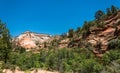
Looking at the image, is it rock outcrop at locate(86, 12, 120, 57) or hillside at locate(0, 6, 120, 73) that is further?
rock outcrop at locate(86, 12, 120, 57)

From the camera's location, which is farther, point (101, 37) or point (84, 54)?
point (101, 37)

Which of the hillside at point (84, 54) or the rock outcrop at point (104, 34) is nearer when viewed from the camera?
the hillside at point (84, 54)

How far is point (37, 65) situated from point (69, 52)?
1547 centimetres

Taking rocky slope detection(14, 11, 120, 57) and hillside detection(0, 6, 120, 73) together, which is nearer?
hillside detection(0, 6, 120, 73)

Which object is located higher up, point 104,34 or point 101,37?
point 104,34

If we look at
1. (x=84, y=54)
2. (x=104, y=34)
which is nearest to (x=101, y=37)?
(x=104, y=34)

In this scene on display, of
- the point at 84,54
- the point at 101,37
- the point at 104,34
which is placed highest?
the point at 104,34

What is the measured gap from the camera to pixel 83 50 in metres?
99.8

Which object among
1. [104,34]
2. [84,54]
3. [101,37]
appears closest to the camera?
[84,54]

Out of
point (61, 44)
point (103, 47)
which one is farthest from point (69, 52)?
point (61, 44)

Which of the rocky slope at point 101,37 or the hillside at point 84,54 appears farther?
the rocky slope at point 101,37

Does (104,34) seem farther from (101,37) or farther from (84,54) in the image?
(84,54)

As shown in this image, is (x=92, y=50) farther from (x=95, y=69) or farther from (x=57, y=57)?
(x=95, y=69)

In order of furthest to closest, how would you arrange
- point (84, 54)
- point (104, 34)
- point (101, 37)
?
point (101, 37) → point (104, 34) → point (84, 54)
